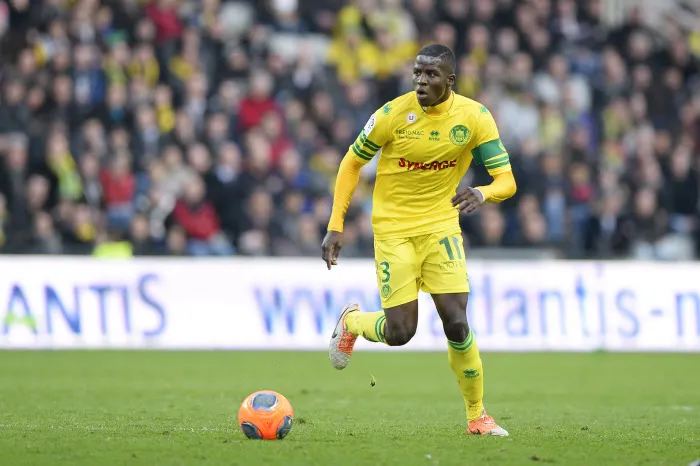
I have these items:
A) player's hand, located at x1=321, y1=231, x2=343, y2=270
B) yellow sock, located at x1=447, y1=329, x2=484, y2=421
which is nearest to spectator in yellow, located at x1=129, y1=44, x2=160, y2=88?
player's hand, located at x1=321, y1=231, x2=343, y2=270

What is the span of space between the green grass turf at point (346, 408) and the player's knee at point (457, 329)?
2.22 feet

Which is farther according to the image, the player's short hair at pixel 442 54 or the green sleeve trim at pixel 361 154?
the green sleeve trim at pixel 361 154

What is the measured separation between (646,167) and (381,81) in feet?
15.3

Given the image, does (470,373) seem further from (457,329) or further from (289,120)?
(289,120)

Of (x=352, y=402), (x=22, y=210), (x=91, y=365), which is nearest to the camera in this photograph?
(x=352, y=402)

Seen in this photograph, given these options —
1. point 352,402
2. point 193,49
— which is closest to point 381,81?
point 193,49

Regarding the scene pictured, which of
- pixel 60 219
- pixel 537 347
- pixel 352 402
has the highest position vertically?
pixel 60 219

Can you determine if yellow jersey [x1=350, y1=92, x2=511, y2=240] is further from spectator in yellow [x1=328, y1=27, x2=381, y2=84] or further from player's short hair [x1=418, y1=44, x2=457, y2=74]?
spectator in yellow [x1=328, y1=27, x2=381, y2=84]

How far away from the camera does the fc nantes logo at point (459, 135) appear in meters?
8.41

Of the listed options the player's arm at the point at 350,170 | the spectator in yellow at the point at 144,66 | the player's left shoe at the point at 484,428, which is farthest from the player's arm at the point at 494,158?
the spectator in yellow at the point at 144,66

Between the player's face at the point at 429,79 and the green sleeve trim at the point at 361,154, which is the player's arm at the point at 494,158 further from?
the green sleeve trim at the point at 361,154

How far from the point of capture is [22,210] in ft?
53.7

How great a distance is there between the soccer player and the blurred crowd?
27.6ft

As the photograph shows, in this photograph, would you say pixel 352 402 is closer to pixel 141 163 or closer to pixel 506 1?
pixel 141 163
